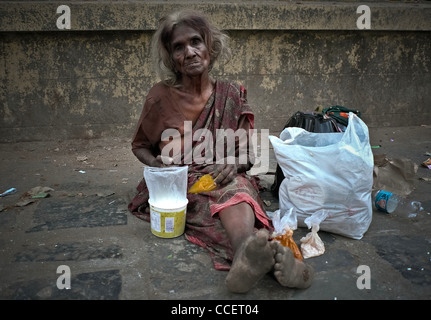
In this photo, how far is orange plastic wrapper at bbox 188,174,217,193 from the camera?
233 centimetres

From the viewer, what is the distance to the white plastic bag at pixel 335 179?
224 cm

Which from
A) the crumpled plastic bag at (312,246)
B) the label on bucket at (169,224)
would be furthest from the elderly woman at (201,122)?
the crumpled plastic bag at (312,246)

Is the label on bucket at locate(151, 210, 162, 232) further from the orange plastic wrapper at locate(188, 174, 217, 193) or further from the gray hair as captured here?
the gray hair

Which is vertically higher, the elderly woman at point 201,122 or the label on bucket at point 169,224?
the elderly woman at point 201,122

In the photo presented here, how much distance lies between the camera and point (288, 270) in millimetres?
1671

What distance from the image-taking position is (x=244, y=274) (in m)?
1.63

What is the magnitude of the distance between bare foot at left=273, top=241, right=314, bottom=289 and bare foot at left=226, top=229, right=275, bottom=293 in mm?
32

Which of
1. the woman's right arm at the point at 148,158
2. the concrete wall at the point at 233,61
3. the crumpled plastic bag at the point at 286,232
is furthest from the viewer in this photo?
the concrete wall at the point at 233,61

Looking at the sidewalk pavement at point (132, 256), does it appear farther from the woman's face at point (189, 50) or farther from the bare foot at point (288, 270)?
the woman's face at point (189, 50)

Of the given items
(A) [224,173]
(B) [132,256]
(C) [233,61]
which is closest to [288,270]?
(A) [224,173]

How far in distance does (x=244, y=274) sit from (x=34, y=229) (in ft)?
5.02

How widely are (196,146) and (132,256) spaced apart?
2.67ft

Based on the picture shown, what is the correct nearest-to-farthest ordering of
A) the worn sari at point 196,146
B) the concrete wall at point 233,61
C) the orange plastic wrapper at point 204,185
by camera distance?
the worn sari at point 196,146, the orange plastic wrapper at point 204,185, the concrete wall at point 233,61

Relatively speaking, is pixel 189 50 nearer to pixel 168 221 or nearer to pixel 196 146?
pixel 196 146
